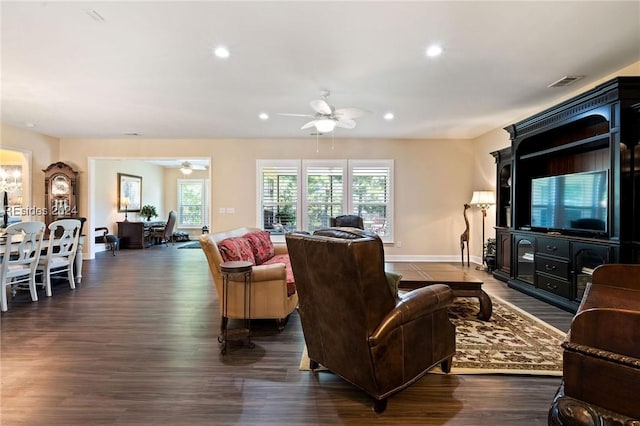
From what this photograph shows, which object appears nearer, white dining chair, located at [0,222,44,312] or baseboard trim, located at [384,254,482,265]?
white dining chair, located at [0,222,44,312]

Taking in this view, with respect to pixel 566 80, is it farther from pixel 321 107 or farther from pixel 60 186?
pixel 60 186

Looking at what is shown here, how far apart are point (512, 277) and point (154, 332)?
199 inches

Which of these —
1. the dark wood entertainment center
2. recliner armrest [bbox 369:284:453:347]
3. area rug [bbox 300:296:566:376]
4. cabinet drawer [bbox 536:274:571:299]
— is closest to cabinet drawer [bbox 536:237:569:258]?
the dark wood entertainment center

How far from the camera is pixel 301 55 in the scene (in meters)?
3.18

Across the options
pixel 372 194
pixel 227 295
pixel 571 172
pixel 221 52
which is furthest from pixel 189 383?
pixel 372 194

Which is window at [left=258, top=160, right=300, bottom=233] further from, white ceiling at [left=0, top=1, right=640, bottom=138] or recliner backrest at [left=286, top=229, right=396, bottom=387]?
recliner backrest at [left=286, top=229, right=396, bottom=387]

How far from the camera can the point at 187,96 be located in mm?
4391

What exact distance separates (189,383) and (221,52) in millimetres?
2988

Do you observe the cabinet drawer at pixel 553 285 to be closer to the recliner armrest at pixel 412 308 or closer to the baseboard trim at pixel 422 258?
the recliner armrest at pixel 412 308

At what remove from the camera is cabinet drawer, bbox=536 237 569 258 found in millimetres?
3855

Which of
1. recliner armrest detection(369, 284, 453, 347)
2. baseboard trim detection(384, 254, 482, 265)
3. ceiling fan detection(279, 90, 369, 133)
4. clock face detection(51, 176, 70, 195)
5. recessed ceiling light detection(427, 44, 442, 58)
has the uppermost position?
recessed ceiling light detection(427, 44, 442, 58)

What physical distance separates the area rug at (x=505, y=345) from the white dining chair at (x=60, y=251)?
399 centimetres

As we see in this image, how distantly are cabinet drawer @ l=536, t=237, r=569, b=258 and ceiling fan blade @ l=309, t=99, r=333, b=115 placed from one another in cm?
334

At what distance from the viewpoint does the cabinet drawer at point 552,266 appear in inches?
151
